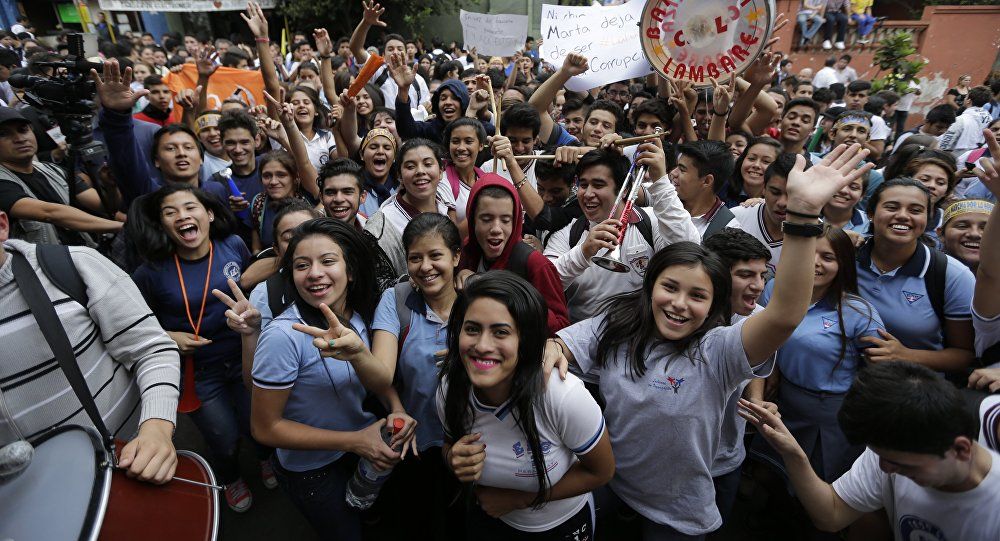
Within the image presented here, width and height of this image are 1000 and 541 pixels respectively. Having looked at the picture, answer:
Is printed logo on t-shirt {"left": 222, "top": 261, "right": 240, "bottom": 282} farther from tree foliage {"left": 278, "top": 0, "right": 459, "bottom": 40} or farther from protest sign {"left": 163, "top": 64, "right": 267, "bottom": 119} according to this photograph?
tree foliage {"left": 278, "top": 0, "right": 459, "bottom": 40}

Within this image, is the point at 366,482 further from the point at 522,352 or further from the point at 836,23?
the point at 836,23

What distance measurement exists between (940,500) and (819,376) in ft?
3.16

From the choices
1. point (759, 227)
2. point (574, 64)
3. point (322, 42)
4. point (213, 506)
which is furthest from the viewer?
point (322, 42)

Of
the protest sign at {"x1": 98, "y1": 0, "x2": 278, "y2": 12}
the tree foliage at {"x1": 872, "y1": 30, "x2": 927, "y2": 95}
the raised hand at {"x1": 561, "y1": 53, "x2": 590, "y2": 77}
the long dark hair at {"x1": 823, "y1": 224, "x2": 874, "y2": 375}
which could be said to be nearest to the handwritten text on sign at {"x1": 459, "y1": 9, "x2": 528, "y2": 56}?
the raised hand at {"x1": 561, "y1": 53, "x2": 590, "y2": 77}

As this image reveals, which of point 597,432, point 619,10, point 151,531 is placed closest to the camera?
point 151,531

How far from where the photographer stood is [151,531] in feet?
4.08

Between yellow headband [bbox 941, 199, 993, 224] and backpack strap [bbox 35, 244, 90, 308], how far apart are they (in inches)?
164

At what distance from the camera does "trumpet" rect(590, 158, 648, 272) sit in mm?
2520

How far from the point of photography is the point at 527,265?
2.60 m

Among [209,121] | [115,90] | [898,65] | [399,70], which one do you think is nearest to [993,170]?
[399,70]

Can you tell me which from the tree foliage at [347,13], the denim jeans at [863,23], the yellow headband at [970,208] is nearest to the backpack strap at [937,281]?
the yellow headband at [970,208]

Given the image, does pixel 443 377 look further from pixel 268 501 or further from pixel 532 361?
pixel 268 501

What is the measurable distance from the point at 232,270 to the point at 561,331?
198 centimetres

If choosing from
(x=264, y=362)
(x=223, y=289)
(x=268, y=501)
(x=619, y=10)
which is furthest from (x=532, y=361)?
(x=619, y=10)
